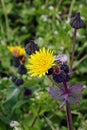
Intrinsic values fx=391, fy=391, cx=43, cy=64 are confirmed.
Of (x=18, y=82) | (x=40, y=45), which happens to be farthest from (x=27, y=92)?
(x=40, y=45)

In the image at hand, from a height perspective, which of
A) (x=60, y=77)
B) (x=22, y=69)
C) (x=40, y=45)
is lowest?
(x=60, y=77)

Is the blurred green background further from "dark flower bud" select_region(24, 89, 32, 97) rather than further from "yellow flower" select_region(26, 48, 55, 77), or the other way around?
"yellow flower" select_region(26, 48, 55, 77)

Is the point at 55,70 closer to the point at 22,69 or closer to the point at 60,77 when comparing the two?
the point at 60,77

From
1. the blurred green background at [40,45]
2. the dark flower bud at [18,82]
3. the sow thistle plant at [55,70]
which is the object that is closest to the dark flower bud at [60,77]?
the sow thistle plant at [55,70]

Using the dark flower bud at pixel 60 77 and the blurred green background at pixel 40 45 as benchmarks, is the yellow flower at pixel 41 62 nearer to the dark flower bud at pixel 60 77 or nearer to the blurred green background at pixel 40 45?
the dark flower bud at pixel 60 77

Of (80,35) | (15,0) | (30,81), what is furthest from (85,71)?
(15,0)

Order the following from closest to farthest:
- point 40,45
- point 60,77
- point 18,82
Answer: point 60,77
point 18,82
point 40,45
